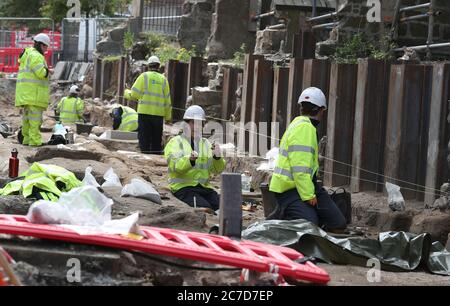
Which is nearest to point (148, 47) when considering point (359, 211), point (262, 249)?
point (359, 211)

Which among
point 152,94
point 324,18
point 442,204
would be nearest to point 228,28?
point 324,18

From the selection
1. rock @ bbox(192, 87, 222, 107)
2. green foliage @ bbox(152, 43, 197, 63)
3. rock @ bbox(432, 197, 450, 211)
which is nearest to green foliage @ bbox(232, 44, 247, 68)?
rock @ bbox(192, 87, 222, 107)

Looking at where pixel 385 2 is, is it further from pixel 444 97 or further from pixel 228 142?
pixel 444 97

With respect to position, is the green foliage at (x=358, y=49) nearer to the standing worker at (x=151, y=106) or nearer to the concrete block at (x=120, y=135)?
the standing worker at (x=151, y=106)

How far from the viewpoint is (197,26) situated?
24.4 meters

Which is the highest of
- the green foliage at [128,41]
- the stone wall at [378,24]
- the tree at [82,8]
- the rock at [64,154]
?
the tree at [82,8]

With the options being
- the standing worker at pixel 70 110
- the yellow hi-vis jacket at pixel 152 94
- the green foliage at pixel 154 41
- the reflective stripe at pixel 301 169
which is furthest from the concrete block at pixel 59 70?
the reflective stripe at pixel 301 169

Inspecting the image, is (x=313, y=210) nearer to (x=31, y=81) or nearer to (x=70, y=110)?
(x=31, y=81)

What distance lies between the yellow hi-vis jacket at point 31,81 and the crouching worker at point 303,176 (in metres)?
6.34

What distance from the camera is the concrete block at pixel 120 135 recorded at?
17859 millimetres

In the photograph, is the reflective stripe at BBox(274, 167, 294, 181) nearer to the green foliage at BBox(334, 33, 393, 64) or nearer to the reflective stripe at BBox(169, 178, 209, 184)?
the reflective stripe at BBox(169, 178, 209, 184)

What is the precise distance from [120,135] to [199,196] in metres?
7.62

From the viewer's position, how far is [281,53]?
58.5ft
